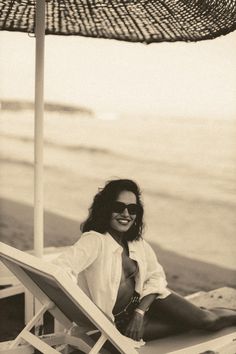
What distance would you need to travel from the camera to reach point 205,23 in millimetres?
3277

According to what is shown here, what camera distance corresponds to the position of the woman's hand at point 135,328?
9.09 feet

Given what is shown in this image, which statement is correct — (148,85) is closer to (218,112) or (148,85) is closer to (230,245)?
(218,112)

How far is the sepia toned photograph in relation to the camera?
2.78m

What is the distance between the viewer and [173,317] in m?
3.01

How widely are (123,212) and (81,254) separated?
0.30 meters

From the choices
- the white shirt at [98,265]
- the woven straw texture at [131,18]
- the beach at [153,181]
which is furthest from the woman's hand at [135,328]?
the beach at [153,181]

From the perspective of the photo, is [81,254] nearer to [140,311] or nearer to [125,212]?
[125,212]

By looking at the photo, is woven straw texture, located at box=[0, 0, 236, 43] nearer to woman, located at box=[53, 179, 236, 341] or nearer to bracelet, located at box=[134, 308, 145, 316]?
woman, located at box=[53, 179, 236, 341]

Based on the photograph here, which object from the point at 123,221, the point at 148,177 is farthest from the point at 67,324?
the point at 148,177

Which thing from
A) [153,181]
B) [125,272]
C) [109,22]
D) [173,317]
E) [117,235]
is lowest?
[153,181]

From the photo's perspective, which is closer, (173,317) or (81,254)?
(81,254)

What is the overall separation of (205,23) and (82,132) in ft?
13.5

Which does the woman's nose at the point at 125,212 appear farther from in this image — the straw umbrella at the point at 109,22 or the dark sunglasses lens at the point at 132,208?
the straw umbrella at the point at 109,22

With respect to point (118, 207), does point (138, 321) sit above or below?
below
